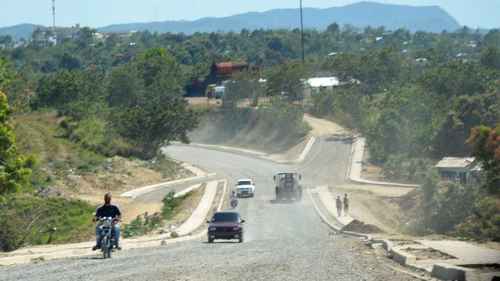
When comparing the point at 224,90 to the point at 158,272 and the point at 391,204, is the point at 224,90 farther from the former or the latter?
the point at 158,272

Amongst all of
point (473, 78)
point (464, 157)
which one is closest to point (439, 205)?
point (464, 157)

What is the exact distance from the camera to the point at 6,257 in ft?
93.7

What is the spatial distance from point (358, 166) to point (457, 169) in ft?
77.7

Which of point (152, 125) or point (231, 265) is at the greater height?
point (231, 265)

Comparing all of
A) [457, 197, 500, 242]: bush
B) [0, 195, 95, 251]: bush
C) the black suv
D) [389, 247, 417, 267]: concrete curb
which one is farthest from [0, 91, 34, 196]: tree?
[389, 247, 417, 267]: concrete curb

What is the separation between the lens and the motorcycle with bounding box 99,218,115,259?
27.0 meters

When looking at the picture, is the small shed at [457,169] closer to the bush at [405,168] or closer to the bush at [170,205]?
the bush at [405,168]

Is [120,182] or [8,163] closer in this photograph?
[8,163]

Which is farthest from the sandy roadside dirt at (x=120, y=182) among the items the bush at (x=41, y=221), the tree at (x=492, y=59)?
the tree at (x=492, y=59)

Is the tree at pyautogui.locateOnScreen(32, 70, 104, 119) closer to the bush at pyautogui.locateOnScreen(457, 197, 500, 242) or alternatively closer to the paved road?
the bush at pyautogui.locateOnScreen(457, 197, 500, 242)

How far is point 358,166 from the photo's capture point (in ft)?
343

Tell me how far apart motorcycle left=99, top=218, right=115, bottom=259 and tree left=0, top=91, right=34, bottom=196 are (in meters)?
30.5

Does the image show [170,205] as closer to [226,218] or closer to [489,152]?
[489,152]

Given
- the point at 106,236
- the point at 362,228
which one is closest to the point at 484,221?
the point at 362,228
